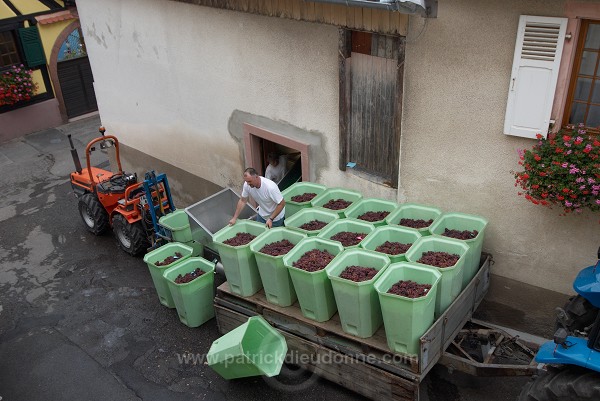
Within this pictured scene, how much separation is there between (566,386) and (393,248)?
225 cm

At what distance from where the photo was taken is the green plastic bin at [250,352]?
5.93 m

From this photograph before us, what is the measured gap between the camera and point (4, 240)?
397 inches

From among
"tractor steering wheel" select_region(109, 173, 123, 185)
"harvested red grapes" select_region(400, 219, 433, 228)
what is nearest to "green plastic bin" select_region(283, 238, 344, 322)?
"harvested red grapes" select_region(400, 219, 433, 228)

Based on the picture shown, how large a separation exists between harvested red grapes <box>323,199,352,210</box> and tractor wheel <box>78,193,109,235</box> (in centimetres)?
441

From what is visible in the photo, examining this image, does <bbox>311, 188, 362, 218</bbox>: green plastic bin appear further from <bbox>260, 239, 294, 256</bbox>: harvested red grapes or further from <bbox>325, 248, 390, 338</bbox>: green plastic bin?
<bbox>325, 248, 390, 338</bbox>: green plastic bin

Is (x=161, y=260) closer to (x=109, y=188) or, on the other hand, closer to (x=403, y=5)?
(x=109, y=188)

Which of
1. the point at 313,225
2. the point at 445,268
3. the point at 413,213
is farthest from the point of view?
the point at 313,225

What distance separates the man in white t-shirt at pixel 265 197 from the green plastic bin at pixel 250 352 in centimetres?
139

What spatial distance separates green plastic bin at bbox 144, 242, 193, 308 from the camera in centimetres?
757

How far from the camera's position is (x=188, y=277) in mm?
7324

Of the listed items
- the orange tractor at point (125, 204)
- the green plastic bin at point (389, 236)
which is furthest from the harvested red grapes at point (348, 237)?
the orange tractor at point (125, 204)

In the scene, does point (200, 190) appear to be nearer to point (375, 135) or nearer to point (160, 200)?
point (160, 200)

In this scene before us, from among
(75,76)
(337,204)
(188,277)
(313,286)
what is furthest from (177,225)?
(75,76)

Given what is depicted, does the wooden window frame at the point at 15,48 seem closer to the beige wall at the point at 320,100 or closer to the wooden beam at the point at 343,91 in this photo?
the beige wall at the point at 320,100
